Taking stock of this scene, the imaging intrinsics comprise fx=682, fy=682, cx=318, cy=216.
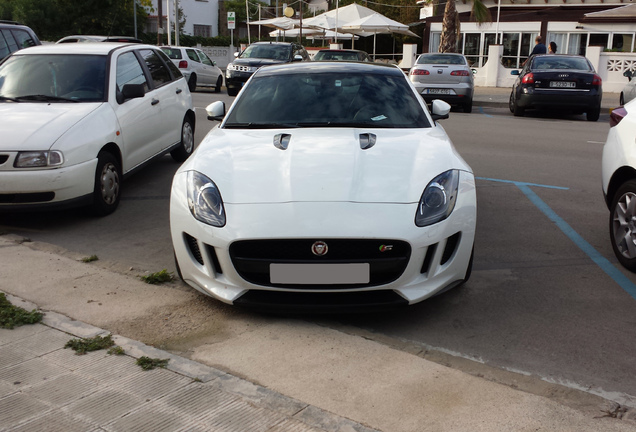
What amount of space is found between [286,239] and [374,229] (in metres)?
0.51

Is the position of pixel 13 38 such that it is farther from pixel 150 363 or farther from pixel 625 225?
pixel 625 225

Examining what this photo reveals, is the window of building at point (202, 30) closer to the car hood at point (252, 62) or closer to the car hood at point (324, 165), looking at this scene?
the car hood at point (252, 62)

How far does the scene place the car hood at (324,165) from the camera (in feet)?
13.7

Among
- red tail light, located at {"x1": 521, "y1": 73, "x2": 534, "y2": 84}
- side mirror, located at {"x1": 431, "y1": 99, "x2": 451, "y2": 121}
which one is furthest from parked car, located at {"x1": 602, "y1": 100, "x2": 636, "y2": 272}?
red tail light, located at {"x1": 521, "y1": 73, "x2": 534, "y2": 84}

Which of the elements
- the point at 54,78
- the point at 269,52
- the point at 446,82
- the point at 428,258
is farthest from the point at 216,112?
the point at 269,52

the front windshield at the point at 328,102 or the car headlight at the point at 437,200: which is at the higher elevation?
the front windshield at the point at 328,102

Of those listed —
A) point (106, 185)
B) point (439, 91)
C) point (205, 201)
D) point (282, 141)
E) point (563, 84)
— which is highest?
point (282, 141)

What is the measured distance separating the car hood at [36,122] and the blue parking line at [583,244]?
476 centimetres

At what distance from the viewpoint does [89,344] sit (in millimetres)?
3746

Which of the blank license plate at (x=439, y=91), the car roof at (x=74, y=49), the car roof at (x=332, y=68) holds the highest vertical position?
the car roof at (x=74, y=49)

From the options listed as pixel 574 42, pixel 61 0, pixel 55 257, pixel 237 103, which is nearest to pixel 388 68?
pixel 237 103

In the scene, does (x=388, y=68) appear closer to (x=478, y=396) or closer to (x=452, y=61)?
(x=478, y=396)

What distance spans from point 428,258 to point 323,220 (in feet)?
2.28

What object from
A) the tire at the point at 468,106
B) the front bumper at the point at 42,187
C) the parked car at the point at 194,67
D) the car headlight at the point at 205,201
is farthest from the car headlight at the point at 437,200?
the parked car at the point at 194,67
